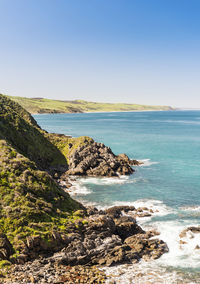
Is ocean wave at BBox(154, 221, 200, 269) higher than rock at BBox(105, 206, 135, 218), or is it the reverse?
rock at BBox(105, 206, 135, 218)

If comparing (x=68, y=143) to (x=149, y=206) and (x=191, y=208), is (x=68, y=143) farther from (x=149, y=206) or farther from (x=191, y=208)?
(x=191, y=208)

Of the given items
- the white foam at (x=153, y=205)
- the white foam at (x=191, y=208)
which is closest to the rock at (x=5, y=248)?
the white foam at (x=153, y=205)

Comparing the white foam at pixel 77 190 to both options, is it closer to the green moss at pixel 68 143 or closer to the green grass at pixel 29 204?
the green grass at pixel 29 204

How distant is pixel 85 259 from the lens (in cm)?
2686

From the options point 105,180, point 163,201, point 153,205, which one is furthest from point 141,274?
point 105,180

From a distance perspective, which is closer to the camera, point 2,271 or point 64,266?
point 2,271

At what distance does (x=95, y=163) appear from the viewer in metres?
67.8

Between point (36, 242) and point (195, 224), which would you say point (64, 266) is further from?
point (195, 224)

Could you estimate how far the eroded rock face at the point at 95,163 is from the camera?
6550 centimetres

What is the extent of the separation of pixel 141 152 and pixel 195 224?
60844 mm

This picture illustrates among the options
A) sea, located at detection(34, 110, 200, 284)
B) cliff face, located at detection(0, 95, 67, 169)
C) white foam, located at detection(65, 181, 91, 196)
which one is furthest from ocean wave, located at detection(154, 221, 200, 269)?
cliff face, located at detection(0, 95, 67, 169)

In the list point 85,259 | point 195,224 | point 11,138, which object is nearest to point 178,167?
point 195,224

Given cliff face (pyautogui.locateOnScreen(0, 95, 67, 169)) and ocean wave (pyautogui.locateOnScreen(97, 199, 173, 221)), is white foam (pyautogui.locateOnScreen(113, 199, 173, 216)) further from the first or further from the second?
cliff face (pyautogui.locateOnScreen(0, 95, 67, 169))

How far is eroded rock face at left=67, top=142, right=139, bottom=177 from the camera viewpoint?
215 feet
